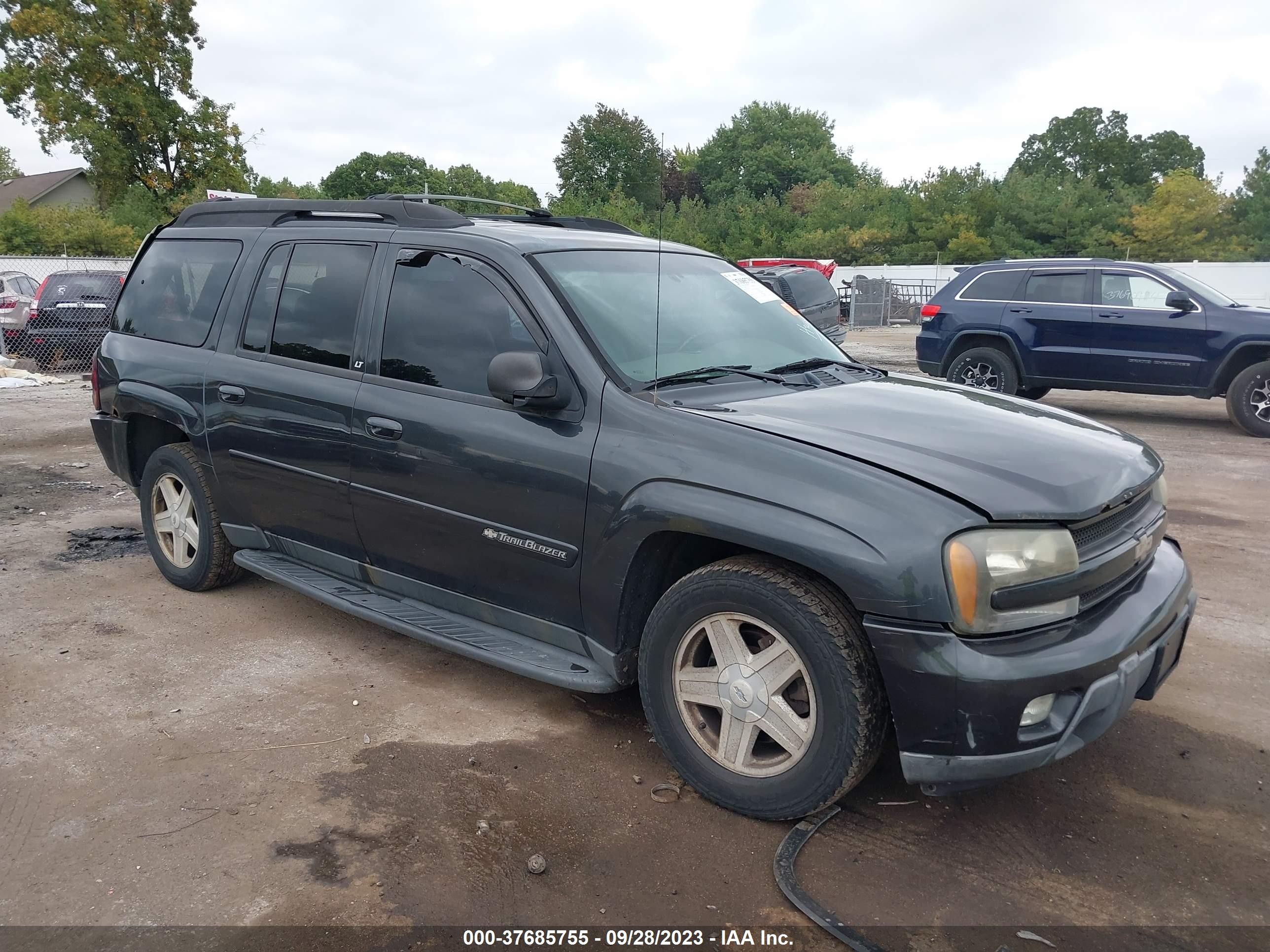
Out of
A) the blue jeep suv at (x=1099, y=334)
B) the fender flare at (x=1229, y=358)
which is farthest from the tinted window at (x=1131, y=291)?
the fender flare at (x=1229, y=358)

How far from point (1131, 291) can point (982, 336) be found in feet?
5.29

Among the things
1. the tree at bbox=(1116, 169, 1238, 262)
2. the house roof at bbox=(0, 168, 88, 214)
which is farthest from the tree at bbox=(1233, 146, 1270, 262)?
the house roof at bbox=(0, 168, 88, 214)

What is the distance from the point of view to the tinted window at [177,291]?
475 cm

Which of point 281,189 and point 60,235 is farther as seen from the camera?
point 281,189

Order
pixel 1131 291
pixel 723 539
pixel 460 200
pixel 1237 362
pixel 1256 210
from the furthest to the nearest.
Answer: pixel 1256 210
pixel 1131 291
pixel 1237 362
pixel 460 200
pixel 723 539

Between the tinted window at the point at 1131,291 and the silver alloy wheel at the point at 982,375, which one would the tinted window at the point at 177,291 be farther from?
the tinted window at the point at 1131,291

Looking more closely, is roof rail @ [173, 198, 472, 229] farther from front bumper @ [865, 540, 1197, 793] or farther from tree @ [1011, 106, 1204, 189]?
tree @ [1011, 106, 1204, 189]

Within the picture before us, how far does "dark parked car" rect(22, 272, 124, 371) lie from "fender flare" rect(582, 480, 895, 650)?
15.3 metres

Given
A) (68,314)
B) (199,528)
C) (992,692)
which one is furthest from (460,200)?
(68,314)

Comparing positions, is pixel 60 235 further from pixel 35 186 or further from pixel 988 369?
pixel 988 369

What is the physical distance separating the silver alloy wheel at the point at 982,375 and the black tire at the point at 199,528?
8.85m

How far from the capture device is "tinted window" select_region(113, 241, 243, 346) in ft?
15.6

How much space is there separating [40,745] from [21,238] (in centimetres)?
3375

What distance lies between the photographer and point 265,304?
4.48m
